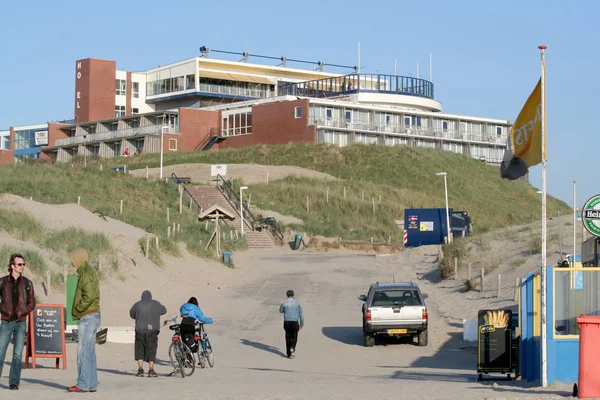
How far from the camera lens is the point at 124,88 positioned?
118 m

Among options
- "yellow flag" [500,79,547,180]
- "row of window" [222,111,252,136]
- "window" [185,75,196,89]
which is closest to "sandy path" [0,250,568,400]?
"yellow flag" [500,79,547,180]

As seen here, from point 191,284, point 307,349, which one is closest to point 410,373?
point 307,349

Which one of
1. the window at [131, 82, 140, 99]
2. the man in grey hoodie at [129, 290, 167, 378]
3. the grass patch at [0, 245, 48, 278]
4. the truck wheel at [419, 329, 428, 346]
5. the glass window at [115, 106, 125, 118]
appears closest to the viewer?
the man in grey hoodie at [129, 290, 167, 378]

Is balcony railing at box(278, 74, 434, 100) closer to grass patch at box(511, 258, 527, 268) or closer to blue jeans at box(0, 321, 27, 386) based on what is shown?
grass patch at box(511, 258, 527, 268)

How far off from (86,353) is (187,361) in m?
4.14

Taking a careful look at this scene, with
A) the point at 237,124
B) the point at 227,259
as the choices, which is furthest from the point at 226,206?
the point at 237,124

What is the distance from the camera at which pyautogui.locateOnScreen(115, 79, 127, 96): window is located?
117 m

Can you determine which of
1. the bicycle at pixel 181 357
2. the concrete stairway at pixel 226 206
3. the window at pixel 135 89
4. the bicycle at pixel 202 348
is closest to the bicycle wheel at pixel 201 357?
the bicycle at pixel 202 348

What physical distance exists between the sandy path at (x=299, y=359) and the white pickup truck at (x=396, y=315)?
0.43 metres

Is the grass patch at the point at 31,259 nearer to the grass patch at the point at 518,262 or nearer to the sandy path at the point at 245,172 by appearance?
the grass patch at the point at 518,262

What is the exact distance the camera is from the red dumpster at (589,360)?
13422 millimetres

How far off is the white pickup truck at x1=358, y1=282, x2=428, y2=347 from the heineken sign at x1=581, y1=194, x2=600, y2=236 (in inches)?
248

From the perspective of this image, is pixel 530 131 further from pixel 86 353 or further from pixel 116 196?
pixel 116 196

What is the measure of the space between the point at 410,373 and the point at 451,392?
398 centimetres
